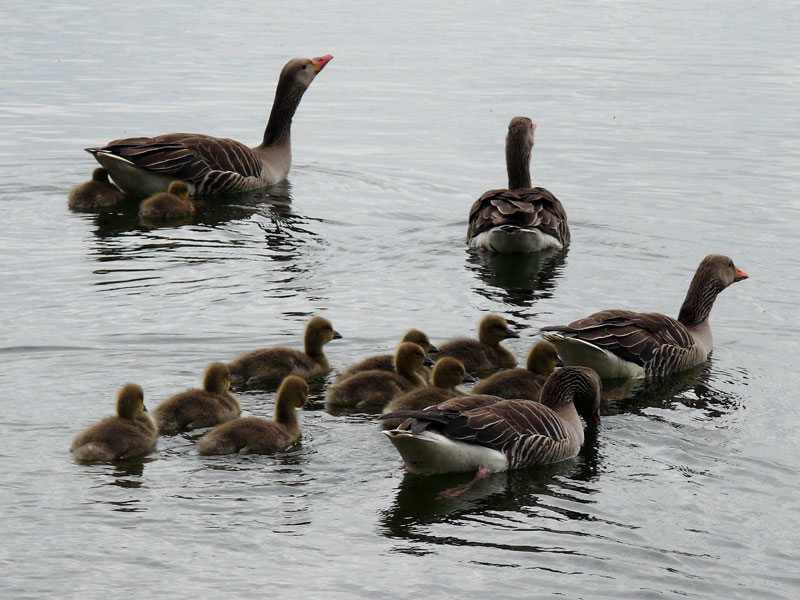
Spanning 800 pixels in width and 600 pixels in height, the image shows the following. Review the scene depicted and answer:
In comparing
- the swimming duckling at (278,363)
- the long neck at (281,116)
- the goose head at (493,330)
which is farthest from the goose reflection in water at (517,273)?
the long neck at (281,116)

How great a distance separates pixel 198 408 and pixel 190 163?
9035 millimetres

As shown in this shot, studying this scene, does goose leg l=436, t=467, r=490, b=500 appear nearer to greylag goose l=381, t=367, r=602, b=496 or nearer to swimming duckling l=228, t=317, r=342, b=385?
greylag goose l=381, t=367, r=602, b=496

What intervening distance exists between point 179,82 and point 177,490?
22619 mm

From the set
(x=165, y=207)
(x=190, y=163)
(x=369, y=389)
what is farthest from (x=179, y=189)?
(x=369, y=389)

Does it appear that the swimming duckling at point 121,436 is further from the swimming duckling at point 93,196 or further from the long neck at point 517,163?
the long neck at point 517,163

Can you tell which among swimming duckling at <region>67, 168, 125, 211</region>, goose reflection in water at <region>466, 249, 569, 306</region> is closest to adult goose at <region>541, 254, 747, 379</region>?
goose reflection in water at <region>466, 249, 569, 306</region>

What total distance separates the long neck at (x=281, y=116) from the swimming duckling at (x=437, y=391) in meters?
10.0

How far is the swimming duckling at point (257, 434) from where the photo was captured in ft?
28.6

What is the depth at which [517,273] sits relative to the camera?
589 inches

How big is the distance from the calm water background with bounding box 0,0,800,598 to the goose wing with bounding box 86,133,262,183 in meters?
0.61

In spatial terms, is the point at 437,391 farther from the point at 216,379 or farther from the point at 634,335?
the point at 634,335

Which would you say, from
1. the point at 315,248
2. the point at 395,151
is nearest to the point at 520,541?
the point at 315,248

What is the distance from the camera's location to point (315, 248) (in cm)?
1525

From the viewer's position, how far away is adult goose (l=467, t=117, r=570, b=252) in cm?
1533
